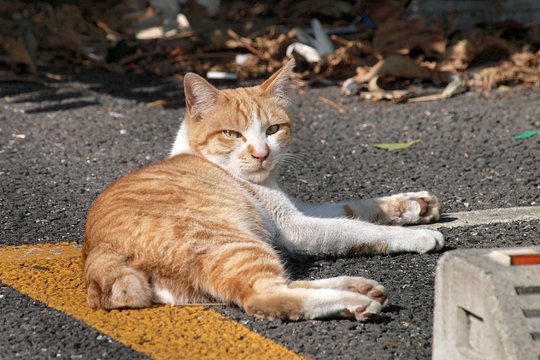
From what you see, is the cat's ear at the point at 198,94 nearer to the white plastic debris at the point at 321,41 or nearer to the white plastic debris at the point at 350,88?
the white plastic debris at the point at 350,88

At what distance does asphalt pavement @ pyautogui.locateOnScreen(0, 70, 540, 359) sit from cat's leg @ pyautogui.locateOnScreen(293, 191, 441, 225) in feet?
0.83

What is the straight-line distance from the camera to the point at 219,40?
9016mm

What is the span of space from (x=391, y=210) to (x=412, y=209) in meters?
0.12

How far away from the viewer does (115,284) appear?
12.3ft

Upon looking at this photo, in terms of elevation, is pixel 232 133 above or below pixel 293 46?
below

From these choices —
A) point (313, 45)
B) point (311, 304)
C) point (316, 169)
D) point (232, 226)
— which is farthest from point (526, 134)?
point (311, 304)

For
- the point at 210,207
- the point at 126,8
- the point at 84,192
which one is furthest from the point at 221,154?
the point at 126,8

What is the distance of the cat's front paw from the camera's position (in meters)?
5.11

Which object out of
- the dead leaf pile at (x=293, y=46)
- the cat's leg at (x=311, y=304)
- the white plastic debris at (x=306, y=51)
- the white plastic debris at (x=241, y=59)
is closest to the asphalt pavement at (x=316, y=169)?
the cat's leg at (x=311, y=304)

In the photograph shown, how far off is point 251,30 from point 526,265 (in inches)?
275

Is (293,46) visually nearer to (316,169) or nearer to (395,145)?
(395,145)

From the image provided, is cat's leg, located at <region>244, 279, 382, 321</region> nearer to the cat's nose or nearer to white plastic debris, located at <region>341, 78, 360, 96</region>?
the cat's nose

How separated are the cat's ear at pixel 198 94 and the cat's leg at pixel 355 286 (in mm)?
1554

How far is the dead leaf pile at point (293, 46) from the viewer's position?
8117mm
